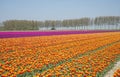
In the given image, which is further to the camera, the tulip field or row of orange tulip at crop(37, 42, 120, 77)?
the tulip field

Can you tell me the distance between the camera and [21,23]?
319 ft

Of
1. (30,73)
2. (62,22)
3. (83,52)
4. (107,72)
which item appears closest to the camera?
(30,73)

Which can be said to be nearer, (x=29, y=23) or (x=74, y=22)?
(x=29, y=23)

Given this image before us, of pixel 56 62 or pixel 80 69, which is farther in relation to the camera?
pixel 56 62

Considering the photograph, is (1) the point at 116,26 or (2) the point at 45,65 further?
(1) the point at 116,26

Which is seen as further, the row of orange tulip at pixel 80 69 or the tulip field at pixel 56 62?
the tulip field at pixel 56 62

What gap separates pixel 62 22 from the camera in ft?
405

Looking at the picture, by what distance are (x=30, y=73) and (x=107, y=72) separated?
11.6 ft

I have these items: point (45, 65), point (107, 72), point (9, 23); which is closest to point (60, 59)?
point (45, 65)

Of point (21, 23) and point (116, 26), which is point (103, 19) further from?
point (21, 23)

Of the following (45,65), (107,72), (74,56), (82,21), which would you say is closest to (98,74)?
(107,72)

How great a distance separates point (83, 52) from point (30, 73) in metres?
6.81

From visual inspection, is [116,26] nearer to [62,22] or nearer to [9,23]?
[62,22]

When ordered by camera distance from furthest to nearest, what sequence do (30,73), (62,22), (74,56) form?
(62,22), (74,56), (30,73)
